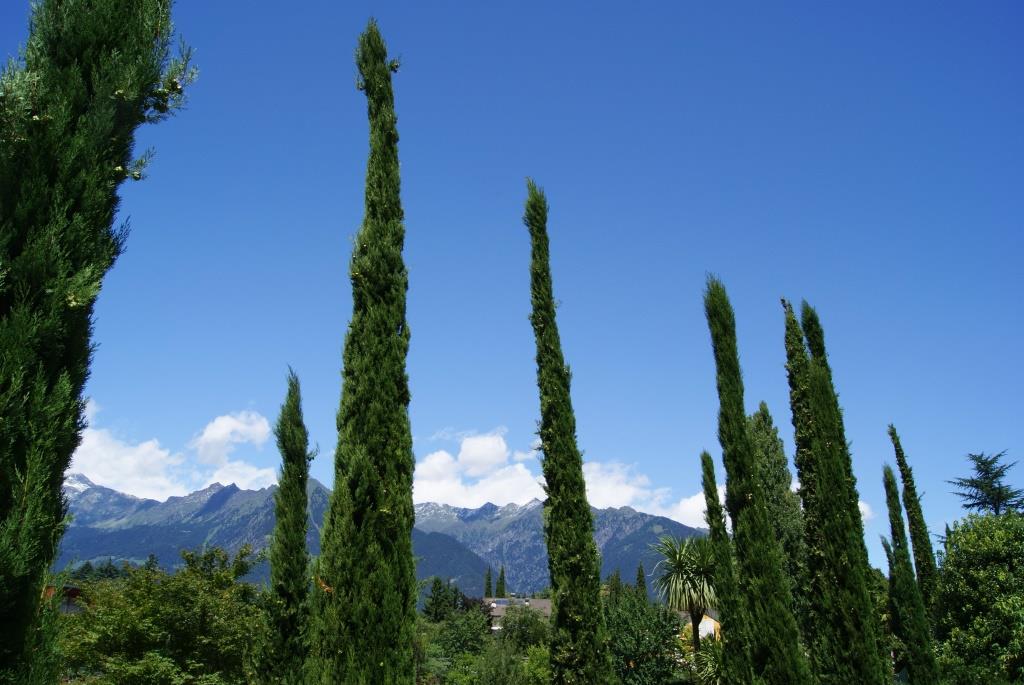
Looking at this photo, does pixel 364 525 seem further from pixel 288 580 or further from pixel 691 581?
pixel 691 581

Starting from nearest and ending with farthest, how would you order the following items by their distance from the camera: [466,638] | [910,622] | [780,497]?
[910,622] < [780,497] < [466,638]

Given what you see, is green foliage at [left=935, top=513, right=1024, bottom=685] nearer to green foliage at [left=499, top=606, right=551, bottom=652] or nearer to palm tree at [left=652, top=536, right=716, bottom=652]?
palm tree at [left=652, top=536, right=716, bottom=652]

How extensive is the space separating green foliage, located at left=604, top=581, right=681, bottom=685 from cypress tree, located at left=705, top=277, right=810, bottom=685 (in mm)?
14125

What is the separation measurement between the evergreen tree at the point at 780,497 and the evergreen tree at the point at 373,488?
21.7 meters

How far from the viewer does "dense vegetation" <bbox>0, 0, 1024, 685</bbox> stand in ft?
14.0

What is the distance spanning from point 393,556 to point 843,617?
14.4 metres

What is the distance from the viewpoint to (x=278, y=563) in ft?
47.8

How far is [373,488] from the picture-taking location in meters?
8.23

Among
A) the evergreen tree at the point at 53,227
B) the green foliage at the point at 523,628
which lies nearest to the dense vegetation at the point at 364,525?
the evergreen tree at the point at 53,227

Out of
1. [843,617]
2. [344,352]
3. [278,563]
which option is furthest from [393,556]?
[843,617]

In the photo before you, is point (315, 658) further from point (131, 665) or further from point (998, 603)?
point (998, 603)

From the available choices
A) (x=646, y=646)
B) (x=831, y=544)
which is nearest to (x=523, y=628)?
(x=646, y=646)

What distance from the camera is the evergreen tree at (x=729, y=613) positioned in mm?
15062

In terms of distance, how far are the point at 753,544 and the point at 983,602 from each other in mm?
15604
